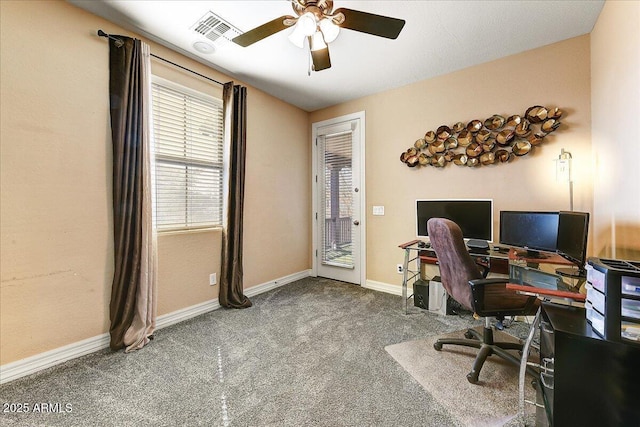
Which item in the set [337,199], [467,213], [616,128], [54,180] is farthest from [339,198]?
[54,180]

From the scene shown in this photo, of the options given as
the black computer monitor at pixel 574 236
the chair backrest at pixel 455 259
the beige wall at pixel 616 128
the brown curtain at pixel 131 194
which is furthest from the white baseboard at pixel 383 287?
the brown curtain at pixel 131 194

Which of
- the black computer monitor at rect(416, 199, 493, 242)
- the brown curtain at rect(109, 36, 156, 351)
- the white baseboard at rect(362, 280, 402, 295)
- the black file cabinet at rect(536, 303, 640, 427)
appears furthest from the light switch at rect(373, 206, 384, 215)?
the brown curtain at rect(109, 36, 156, 351)

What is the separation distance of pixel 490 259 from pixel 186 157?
330cm

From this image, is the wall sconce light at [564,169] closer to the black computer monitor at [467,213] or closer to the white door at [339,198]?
the black computer monitor at [467,213]

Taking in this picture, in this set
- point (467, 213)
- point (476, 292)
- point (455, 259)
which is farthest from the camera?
point (467, 213)

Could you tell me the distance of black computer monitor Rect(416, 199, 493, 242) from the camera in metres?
2.56

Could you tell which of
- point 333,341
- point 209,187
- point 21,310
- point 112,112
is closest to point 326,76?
point 209,187

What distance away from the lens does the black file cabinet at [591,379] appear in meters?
0.94

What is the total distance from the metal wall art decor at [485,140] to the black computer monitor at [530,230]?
648 millimetres

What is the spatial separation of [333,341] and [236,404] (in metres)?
0.93

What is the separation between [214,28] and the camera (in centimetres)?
217

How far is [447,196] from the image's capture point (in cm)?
298

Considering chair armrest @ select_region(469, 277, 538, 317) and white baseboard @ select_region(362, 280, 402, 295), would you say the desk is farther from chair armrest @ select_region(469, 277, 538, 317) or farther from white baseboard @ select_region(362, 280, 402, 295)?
chair armrest @ select_region(469, 277, 538, 317)

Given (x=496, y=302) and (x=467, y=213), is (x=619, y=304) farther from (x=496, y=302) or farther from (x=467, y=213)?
(x=467, y=213)
